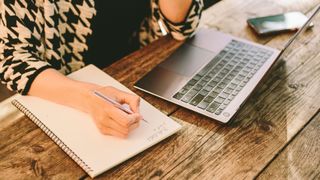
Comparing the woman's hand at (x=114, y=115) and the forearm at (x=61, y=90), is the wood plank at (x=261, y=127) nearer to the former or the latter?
the woman's hand at (x=114, y=115)

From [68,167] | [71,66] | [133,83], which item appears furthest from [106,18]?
[68,167]

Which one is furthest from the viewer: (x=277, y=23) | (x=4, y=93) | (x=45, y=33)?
(x=4, y=93)

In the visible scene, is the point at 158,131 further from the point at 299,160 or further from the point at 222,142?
the point at 299,160

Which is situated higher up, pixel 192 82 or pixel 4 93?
pixel 192 82

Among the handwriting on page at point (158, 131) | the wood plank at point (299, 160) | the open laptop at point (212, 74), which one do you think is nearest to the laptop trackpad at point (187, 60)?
the open laptop at point (212, 74)

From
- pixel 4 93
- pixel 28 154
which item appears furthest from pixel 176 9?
pixel 4 93

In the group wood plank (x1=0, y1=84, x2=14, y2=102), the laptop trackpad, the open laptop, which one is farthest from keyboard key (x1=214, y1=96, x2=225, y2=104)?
wood plank (x1=0, y1=84, x2=14, y2=102)

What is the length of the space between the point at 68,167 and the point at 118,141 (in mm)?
114

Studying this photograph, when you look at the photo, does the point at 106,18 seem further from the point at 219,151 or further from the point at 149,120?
the point at 219,151

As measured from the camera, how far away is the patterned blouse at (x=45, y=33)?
98cm

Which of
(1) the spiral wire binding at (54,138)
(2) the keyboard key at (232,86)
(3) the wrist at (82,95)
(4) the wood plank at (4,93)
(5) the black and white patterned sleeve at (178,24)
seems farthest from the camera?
(4) the wood plank at (4,93)

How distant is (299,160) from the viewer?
31.7 inches

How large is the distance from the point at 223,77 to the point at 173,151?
0.29 metres

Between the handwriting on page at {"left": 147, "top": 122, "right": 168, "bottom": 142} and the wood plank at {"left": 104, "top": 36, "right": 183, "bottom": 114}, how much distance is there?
67 mm
